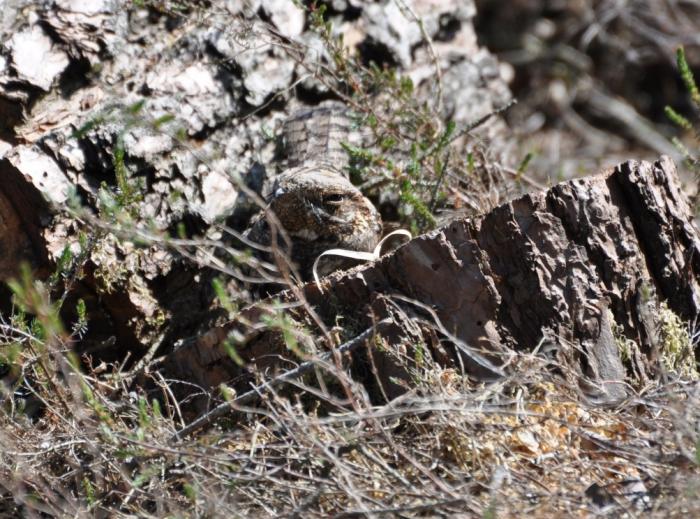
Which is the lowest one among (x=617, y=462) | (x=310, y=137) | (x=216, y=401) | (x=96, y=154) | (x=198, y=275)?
(x=617, y=462)

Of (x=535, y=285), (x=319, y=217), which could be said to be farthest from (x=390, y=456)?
(x=319, y=217)

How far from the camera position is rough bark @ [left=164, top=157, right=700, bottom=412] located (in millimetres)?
2934

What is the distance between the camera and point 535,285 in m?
2.95

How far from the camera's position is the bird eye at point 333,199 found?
11.3 feet

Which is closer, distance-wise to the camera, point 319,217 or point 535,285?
point 535,285

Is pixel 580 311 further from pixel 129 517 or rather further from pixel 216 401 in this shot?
pixel 129 517

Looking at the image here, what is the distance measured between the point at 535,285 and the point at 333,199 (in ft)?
2.87

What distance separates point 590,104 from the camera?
754 cm

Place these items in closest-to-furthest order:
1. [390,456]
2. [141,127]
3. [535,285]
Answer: [390,456] → [535,285] → [141,127]

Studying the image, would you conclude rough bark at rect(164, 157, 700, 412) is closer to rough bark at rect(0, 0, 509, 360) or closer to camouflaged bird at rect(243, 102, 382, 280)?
camouflaged bird at rect(243, 102, 382, 280)

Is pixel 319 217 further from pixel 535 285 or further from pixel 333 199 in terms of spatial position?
pixel 535 285

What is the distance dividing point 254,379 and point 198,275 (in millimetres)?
698

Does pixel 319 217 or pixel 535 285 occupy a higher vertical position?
pixel 319 217

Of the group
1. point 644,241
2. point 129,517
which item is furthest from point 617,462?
point 129,517
